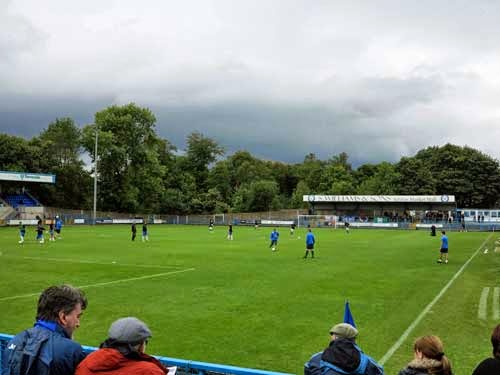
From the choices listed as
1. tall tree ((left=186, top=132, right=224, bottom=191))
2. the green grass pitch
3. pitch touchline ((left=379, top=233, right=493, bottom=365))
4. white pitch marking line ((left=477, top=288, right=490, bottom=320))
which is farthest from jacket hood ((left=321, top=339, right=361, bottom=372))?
tall tree ((left=186, top=132, right=224, bottom=191))

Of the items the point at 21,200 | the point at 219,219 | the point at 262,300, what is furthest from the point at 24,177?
the point at 262,300

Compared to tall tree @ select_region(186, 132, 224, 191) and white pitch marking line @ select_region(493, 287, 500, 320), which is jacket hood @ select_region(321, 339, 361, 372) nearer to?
white pitch marking line @ select_region(493, 287, 500, 320)

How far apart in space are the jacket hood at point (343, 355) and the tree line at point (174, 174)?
75.5 metres

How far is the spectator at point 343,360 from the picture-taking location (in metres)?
4.17

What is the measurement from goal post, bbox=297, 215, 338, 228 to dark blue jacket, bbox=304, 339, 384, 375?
74301 mm

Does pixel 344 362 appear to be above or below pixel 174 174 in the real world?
below

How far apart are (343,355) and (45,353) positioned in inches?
96.3

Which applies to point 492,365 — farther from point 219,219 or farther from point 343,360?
point 219,219

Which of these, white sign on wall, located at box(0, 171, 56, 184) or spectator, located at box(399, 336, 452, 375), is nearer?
spectator, located at box(399, 336, 452, 375)

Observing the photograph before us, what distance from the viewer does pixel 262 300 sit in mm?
14984

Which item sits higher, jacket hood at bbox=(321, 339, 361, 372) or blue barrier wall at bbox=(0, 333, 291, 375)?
jacket hood at bbox=(321, 339, 361, 372)

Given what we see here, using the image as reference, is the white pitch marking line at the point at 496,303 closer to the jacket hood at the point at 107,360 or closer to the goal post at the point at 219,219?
the jacket hood at the point at 107,360

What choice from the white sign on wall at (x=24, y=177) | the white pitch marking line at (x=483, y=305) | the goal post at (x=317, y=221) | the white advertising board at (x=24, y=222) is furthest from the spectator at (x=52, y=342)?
the goal post at (x=317, y=221)

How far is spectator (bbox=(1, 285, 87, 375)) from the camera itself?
3.91m
